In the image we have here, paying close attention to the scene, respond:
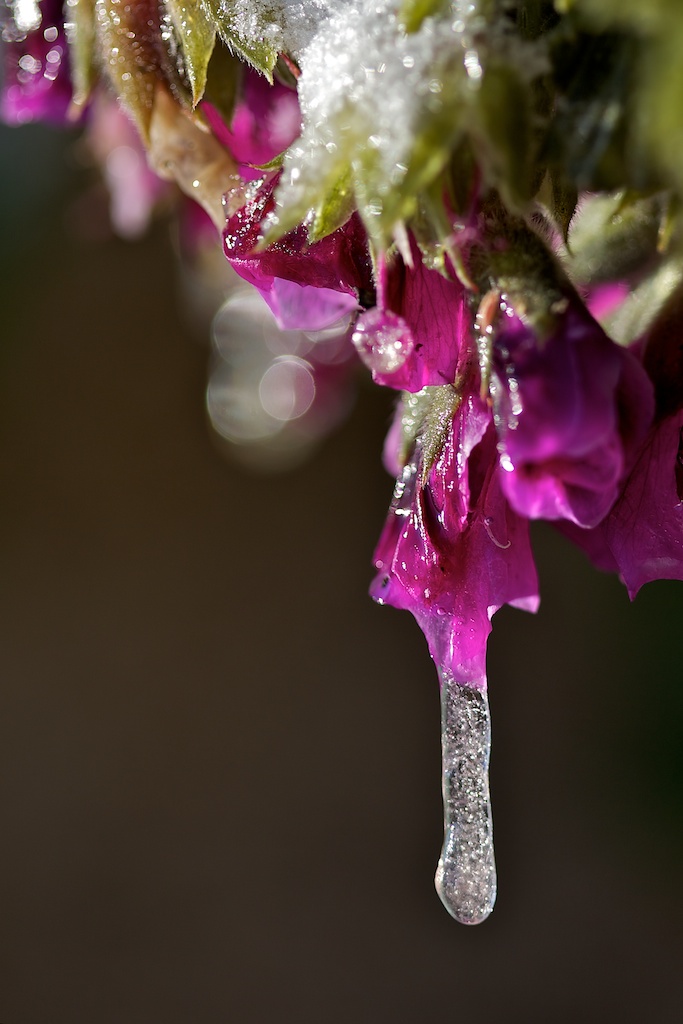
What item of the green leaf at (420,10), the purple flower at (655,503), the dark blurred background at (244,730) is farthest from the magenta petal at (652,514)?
the dark blurred background at (244,730)

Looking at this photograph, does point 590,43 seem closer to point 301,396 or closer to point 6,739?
point 301,396

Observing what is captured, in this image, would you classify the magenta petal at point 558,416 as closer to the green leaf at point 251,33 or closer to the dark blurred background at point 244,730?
the green leaf at point 251,33

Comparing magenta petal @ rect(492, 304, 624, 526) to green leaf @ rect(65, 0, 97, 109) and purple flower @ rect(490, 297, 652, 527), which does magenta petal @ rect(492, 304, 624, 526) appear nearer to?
purple flower @ rect(490, 297, 652, 527)

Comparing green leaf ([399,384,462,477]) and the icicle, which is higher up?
green leaf ([399,384,462,477])

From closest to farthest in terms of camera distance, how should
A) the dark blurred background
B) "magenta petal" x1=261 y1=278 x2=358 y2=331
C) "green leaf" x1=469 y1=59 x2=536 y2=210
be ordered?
"green leaf" x1=469 y1=59 x2=536 y2=210
"magenta petal" x1=261 y1=278 x2=358 y2=331
the dark blurred background

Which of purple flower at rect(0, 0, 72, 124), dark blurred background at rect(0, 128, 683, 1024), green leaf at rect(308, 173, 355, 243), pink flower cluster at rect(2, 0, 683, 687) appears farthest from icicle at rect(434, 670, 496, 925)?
dark blurred background at rect(0, 128, 683, 1024)

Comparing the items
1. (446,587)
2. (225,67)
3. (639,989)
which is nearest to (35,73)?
(225,67)
